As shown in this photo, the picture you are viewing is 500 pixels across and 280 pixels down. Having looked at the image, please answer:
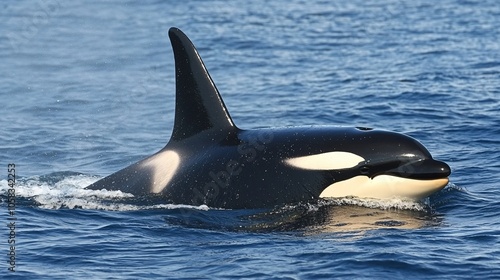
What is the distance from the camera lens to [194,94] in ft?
42.2

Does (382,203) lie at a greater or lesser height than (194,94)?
lesser

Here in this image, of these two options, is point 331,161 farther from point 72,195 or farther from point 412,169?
point 72,195

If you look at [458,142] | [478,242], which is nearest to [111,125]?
[458,142]

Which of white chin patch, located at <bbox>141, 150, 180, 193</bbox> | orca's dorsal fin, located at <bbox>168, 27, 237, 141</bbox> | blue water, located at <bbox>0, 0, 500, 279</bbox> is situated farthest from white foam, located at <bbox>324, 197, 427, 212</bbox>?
white chin patch, located at <bbox>141, 150, 180, 193</bbox>

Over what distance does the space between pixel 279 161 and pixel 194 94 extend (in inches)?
52.4

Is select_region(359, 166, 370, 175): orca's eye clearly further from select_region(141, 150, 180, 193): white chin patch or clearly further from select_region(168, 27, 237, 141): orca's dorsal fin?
select_region(141, 150, 180, 193): white chin patch

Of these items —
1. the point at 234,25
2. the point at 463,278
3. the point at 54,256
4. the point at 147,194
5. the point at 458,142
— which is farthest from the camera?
the point at 234,25

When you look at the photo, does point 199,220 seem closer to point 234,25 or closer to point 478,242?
point 478,242

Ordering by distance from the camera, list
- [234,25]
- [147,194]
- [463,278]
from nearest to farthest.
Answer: [463,278] → [147,194] → [234,25]

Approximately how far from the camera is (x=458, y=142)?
17547 mm

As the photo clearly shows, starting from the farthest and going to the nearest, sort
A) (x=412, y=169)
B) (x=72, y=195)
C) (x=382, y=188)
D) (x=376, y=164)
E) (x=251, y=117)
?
(x=251, y=117) < (x=72, y=195) < (x=382, y=188) < (x=376, y=164) < (x=412, y=169)

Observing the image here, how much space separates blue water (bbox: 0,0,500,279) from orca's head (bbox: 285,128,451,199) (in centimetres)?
25

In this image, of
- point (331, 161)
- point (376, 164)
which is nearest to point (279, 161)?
point (331, 161)

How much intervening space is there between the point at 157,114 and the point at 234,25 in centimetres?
1093
